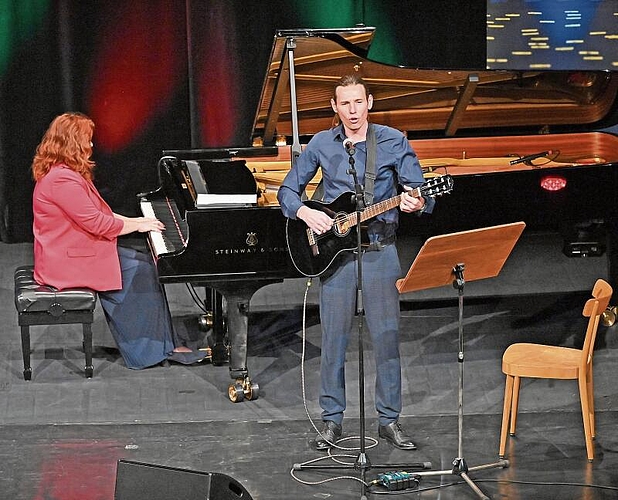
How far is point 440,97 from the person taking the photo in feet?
24.5

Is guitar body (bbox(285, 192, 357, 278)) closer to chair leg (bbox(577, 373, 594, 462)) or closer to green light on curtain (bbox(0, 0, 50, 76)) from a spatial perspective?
chair leg (bbox(577, 373, 594, 462))

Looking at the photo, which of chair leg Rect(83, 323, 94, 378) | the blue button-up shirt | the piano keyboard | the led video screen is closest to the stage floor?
chair leg Rect(83, 323, 94, 378)

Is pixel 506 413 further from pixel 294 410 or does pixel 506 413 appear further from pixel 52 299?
pixel 52 299

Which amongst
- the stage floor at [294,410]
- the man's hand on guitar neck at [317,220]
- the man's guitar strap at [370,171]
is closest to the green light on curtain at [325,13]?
the stage floor at [294,410]

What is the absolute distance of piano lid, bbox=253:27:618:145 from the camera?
6808mm

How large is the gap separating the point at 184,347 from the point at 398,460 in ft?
6.02

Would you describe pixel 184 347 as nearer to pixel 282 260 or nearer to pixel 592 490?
pixel 282 260

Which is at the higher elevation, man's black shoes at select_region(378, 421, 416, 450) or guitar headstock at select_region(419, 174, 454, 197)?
guitar headstock at select_region(419, 174, 454, 197)

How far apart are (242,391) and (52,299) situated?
115 cm

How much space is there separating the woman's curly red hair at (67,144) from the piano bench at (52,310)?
66cm

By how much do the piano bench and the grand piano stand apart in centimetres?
55

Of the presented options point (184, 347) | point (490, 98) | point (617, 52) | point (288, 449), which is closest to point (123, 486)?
point (288, 449)

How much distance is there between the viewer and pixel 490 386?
6469 mm

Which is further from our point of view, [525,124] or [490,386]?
[525,124]
